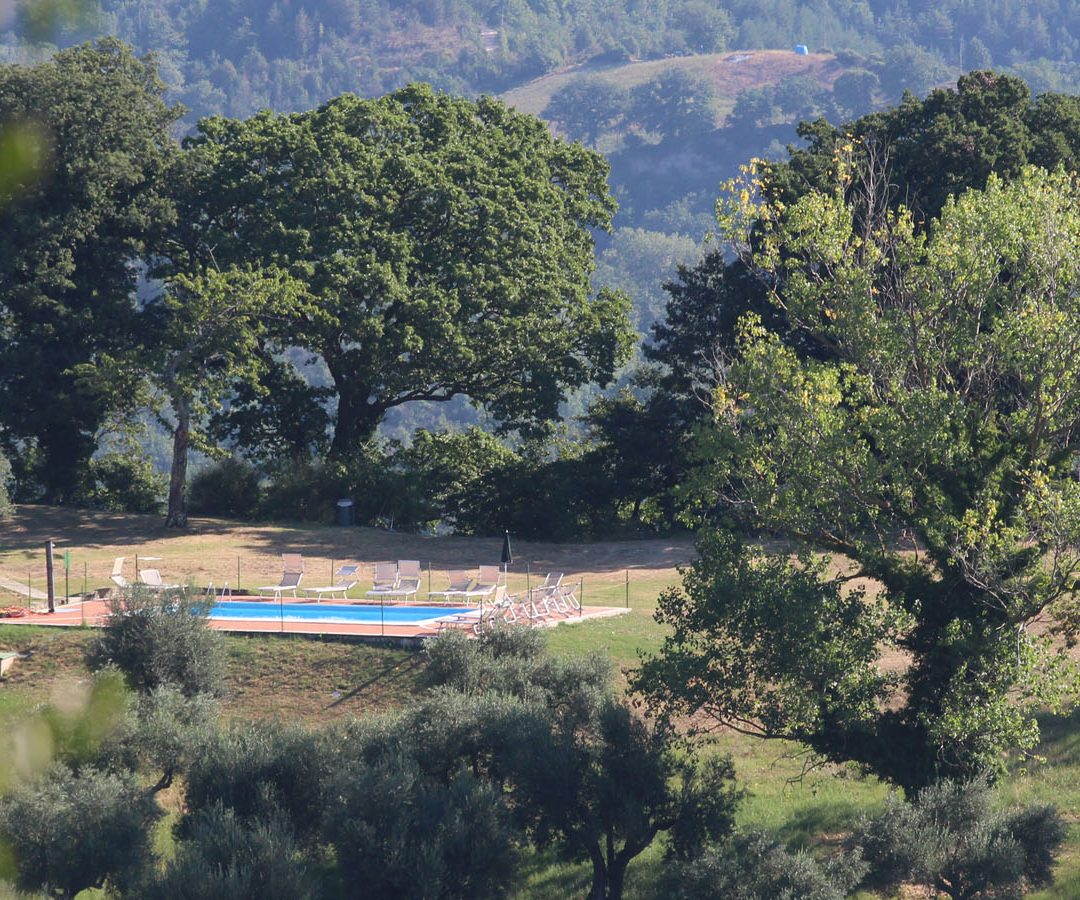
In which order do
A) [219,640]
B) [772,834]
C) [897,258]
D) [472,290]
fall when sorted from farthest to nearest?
[472,290] < [219,640] < [772,834] < [897,258]

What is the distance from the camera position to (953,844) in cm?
1568

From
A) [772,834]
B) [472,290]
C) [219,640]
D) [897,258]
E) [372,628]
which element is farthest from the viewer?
[472,290]

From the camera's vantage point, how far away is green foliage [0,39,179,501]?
112ft

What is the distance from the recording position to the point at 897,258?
17000 millimetres

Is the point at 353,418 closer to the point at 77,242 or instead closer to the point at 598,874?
the point at 77,242

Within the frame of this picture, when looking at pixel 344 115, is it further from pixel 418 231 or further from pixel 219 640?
pixel 219 640

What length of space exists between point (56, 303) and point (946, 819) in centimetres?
2684

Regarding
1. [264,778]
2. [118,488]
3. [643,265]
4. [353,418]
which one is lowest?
[264,778]

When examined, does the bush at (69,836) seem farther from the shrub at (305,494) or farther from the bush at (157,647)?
the shrub at (305,494)

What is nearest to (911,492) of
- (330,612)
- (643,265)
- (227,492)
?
(330,612)

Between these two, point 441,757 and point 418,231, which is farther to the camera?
point 418,231

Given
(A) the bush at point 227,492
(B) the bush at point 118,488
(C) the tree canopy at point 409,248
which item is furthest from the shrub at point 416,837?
(B) the bush at point 118,488

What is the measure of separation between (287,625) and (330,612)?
1893mm

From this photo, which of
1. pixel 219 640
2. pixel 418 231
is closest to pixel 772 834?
pixel 219 640
